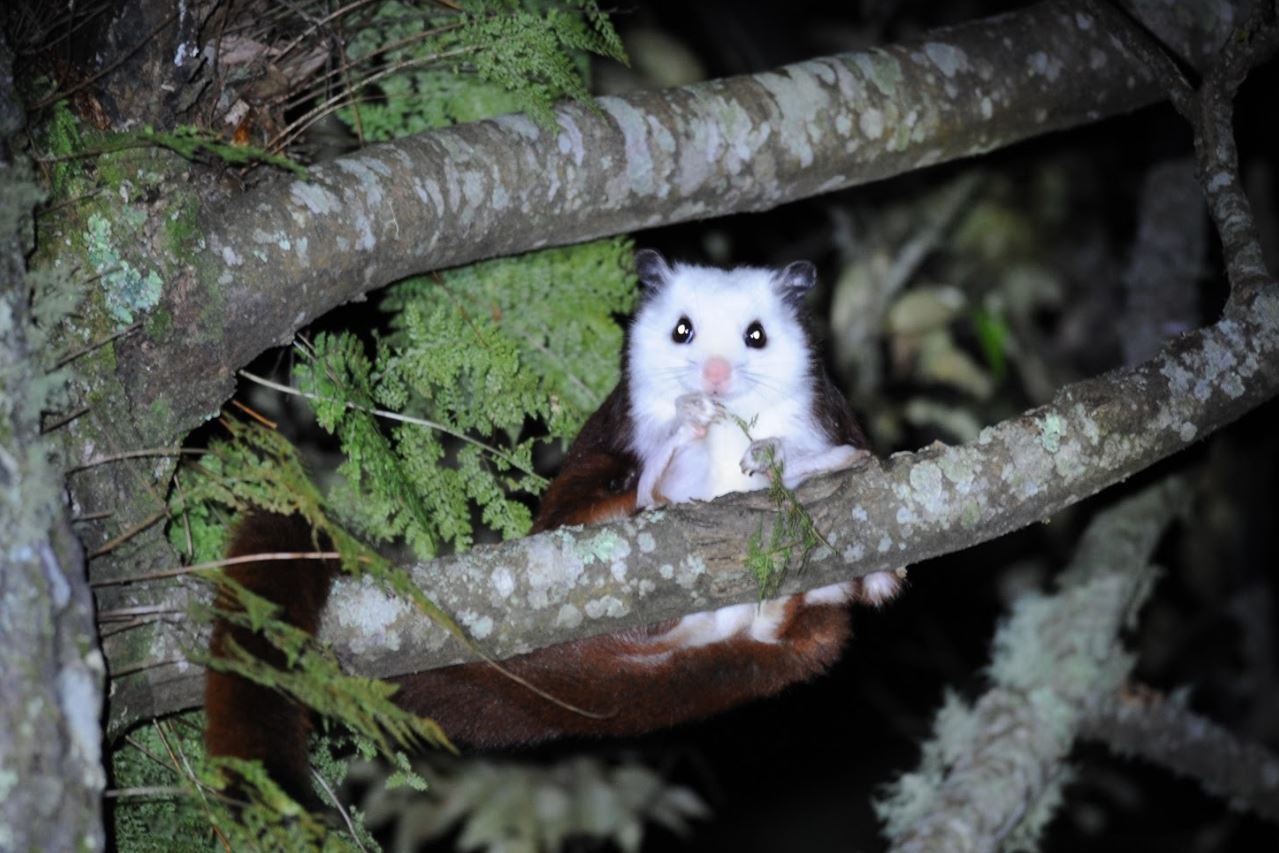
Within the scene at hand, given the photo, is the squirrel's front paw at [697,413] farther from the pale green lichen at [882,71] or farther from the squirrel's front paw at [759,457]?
the pale green lichen at [882,71]

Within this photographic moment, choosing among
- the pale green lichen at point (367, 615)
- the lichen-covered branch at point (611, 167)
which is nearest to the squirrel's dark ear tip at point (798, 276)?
the lichen-covered branch at point (611, 167)

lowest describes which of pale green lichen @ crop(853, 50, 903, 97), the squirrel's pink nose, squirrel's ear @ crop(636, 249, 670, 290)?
the squirrel's pink nose

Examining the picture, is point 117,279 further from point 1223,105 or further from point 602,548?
point 1223,105

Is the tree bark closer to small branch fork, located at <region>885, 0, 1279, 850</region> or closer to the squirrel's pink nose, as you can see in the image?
the squirrel's pink nose

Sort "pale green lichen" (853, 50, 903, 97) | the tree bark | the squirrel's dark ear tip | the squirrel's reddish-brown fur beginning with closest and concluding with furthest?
1. the tree bark
2. the squirrel's reddish-brown fur
3. the squirrel's dark ear tip
4. "pale green lichen" (853, 50, 903, 97)

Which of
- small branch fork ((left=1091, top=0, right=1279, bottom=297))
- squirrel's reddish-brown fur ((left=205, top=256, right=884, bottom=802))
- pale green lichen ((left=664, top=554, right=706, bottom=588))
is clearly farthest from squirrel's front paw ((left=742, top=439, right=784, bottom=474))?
small branch fork ((left=1091, top=0, right=1279, bottom=297))

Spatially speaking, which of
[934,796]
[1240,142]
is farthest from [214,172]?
[1240,142]

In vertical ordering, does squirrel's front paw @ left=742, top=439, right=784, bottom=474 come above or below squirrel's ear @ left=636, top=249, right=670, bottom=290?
below
